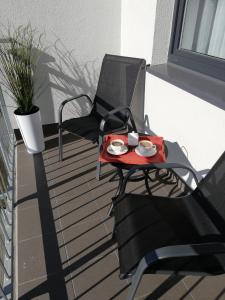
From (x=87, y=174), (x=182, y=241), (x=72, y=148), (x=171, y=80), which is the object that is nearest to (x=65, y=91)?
(x=72, y=148)

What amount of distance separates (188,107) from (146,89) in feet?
2.36

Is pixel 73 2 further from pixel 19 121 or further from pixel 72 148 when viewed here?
pixel 72 148

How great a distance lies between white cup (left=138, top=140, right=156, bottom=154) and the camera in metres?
1.70

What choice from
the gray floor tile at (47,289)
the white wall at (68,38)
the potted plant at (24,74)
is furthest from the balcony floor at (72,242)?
the white wall at (68,38)

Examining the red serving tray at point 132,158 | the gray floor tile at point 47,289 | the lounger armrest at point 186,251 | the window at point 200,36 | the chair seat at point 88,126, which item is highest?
the window at point 200,36

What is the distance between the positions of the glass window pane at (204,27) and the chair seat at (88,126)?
3.27 feet

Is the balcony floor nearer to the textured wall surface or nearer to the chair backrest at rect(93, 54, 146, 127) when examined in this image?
the chair backrest at rect(93, 54, 146, 127)

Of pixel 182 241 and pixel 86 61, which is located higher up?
pixel 86 61

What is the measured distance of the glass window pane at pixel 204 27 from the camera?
6.22 ft

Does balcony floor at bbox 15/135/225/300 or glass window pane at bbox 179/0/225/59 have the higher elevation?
glass window pane at bbox 179/0/225/59

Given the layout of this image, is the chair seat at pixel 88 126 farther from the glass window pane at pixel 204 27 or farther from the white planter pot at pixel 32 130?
the glass window pane at pixel 204 27

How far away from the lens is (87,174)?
2.39 m

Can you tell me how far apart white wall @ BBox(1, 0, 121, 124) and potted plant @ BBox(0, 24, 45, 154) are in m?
0.11

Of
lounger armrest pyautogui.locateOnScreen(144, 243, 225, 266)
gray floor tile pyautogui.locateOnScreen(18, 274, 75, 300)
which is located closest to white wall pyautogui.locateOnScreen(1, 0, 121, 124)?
gray floor tile pyautogui.locateOnScreen(18, 274, 75, 300)
